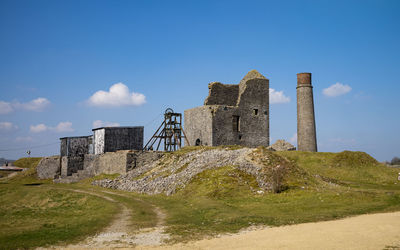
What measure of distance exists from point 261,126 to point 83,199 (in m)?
22.6

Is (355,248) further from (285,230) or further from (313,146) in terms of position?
(313,146)

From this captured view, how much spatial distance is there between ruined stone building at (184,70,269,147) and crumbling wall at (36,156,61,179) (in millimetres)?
16467

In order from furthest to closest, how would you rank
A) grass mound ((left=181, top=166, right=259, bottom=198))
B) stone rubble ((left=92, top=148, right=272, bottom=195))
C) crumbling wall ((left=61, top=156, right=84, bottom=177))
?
crumbling wall ((left=61, top=156, right=84, bottom=177)), stone rubble ((left=92, top=148, right=272, bottom=195)), grass mound ((left=181, top=166, right=259, bottom=198))

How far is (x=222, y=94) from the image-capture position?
3991 centimetres

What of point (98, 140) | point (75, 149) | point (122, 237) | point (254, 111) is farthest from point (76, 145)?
point (122, 237)

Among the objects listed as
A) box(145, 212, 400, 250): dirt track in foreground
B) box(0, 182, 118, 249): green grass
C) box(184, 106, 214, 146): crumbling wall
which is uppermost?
box(184, 106, 214, 146): crumbling wall

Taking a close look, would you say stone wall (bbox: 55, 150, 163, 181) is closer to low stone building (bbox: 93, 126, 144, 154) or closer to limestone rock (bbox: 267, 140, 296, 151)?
low stone building (bbox: 93, 126, 144, 154)

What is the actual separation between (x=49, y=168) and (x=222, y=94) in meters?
23.1

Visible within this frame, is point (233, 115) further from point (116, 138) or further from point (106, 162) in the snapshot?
point (106, 162)

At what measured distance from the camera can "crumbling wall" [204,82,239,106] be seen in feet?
129

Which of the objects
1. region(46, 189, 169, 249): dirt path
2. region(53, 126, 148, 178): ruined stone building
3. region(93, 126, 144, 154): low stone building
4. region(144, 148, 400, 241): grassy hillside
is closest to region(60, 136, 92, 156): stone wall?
region(53, 126, 148, 178): ruined stone building

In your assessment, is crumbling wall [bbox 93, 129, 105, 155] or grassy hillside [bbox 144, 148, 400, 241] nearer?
grassy hillside [bbox 144, 148, 400, 241]

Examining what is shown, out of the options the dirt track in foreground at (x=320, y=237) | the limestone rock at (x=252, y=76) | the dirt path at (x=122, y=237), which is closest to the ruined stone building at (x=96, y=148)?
the limestone rock at (x=252, y=76)

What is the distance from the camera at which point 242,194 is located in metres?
21.2
